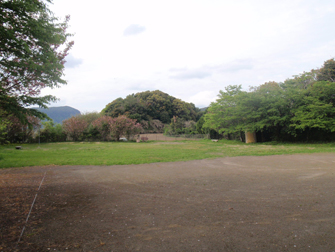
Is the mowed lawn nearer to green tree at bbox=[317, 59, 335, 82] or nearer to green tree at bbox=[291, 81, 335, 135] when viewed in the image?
green tree at bbox=[291, 81, 335, 135]

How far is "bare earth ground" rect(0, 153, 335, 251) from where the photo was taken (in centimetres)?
292

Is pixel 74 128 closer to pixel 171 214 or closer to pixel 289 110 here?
pixel 289 110

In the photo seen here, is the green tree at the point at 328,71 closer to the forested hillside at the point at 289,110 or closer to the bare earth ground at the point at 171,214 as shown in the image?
the forested hillside at the point at 289,110

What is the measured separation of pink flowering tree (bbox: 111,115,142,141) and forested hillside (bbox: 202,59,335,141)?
12.4 metres

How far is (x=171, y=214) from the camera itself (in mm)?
3914

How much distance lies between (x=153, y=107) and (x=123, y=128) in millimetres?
27857

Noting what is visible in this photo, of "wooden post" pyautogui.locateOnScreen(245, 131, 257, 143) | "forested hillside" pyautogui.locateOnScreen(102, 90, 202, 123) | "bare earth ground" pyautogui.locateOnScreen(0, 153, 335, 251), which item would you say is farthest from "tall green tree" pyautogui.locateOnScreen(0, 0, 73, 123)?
"forested hillside" pyautogui.locateOnScreen(102, 90, 202, 123)

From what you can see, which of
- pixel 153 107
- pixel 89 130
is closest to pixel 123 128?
pixel 89 130

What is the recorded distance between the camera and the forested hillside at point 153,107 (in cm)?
5084

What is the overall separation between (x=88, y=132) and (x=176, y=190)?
91.2 feet

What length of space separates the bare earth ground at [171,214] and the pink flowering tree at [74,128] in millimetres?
24561

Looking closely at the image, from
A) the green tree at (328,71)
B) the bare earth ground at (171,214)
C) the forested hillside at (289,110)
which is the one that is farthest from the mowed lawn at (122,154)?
the green tree at (328,71)

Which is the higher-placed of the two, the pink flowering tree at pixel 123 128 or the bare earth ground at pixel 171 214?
the pink flowering tree at pixel 123 128

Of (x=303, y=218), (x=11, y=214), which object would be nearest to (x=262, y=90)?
(x=303, y=218)
